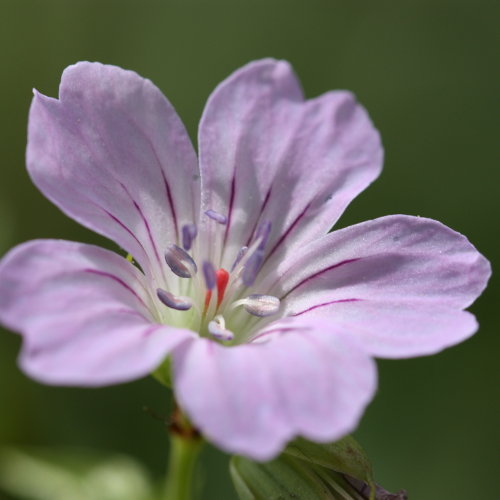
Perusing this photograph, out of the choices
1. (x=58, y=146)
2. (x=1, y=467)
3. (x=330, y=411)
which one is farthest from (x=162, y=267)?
(x=1, y=467)

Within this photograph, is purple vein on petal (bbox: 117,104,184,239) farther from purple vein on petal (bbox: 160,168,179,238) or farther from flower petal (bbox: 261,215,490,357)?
flower petal (bbox: 261,215,490,357)

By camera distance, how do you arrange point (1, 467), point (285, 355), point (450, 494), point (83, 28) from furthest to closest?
point (83, 28) → point (450, 494) → point (1, 467) → point (285, 355)

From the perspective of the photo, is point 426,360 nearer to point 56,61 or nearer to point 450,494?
point 450,494

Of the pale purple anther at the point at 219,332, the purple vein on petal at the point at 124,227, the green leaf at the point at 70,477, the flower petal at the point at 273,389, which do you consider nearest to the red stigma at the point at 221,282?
the pale purple anther at the point at 219,332

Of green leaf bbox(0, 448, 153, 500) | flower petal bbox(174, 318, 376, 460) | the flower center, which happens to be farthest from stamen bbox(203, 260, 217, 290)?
green leaf bbox(0, 448, 153, 500)

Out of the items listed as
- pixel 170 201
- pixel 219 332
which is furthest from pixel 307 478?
pixel 170 201

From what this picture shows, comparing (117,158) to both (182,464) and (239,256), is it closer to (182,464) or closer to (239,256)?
(239,256)
